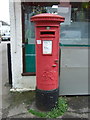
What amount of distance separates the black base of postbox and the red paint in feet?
0.32

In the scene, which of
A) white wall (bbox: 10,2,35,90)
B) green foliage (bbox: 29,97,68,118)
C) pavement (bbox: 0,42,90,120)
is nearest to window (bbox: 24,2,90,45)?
white wall (bbox: 10,2,35,90)

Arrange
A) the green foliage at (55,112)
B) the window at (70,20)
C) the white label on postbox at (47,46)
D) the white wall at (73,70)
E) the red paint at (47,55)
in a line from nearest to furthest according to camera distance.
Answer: the red paint at (47,55), the white label on postbox at (47,46), the green foliage at (55,112), the white wall at (73,70), the window at (70,20)

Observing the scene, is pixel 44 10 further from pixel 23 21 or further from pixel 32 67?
pixel 32 67

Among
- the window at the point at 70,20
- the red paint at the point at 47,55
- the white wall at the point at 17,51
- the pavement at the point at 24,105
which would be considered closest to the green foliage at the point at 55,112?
the pavement at the point at 24,105

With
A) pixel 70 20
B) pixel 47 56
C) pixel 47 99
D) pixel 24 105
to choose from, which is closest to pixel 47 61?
pixel 47 56

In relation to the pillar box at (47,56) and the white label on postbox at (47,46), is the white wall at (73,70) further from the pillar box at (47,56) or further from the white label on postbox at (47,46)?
the white label on postbox at (47,46)

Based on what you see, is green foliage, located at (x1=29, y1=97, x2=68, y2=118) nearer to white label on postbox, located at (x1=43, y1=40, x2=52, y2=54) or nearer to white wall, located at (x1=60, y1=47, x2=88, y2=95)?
white wall, located at (x1=60, y1=47, x2=88, y2=95)

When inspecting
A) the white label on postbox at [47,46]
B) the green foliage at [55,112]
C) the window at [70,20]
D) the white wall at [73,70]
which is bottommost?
the green foliage at [55,112]

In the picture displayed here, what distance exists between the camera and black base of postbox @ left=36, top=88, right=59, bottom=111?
295 centimetres

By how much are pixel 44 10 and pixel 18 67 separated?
1.61m

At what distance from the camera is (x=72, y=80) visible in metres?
3.66

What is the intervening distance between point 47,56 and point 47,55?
0.02 meters

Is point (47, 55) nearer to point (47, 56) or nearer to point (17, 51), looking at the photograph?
point (47, 56)

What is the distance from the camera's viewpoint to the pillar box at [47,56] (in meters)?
2.68
